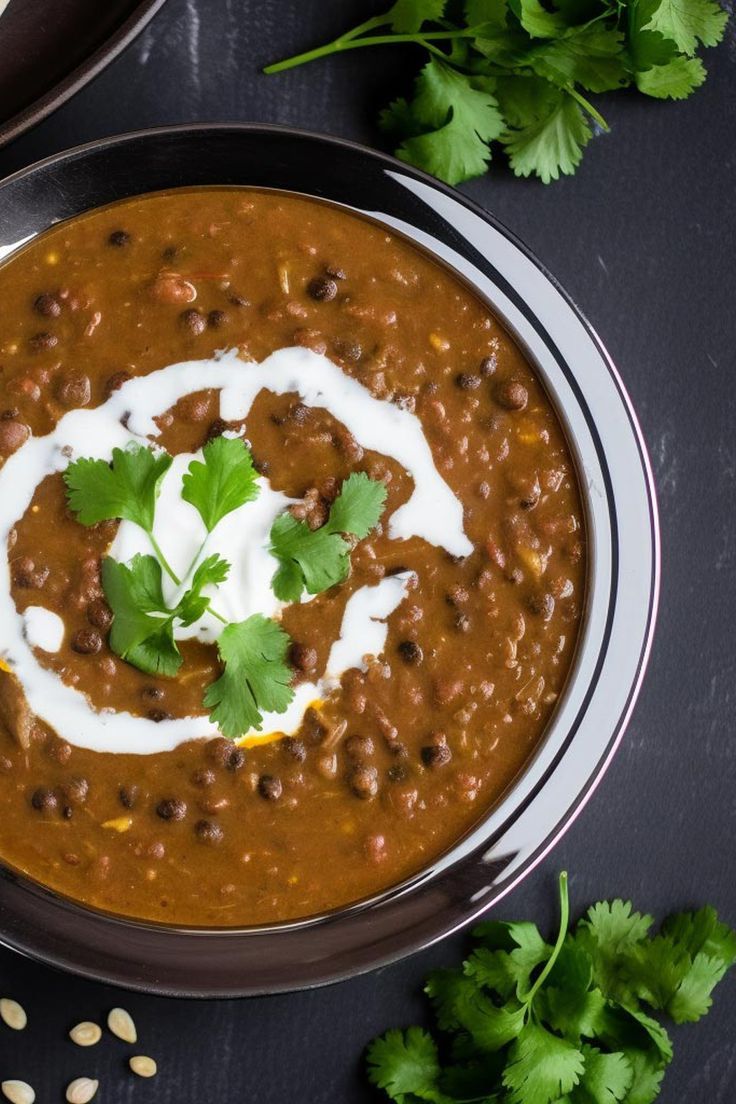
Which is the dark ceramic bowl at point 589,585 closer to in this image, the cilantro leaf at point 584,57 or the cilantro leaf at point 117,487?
the cilantro leaf at point 584,57

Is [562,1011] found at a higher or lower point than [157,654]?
lower

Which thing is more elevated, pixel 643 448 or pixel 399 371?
pixel 399 371

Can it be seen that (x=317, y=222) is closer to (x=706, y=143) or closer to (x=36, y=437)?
(x=36, y=437)

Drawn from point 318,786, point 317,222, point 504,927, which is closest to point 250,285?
point 317,222

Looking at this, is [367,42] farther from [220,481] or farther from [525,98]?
[220,481]

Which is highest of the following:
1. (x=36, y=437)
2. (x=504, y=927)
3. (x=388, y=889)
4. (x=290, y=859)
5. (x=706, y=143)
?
(x=36, y=437)

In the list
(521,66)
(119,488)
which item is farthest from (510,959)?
(521,66)
